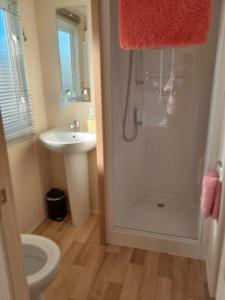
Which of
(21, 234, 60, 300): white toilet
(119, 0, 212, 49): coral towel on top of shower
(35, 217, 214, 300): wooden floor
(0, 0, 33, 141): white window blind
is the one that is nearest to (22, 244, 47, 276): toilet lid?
(21, 234, 60, 300): white toilet

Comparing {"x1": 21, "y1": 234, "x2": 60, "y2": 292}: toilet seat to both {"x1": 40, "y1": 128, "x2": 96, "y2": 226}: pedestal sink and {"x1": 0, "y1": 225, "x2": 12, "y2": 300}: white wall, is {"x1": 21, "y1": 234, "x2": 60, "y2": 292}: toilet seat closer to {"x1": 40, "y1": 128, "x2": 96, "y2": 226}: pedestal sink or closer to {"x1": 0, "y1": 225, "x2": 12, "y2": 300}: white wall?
{"x1": 0, "y1": 225, "x2": 12, "y2": 300}: white wall

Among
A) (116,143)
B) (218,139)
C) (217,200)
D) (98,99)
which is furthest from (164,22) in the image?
(217,200)

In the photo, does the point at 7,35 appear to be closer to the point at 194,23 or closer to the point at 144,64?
the point at 144,64

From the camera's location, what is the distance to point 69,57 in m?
2.16

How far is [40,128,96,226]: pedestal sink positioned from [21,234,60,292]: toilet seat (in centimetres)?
76

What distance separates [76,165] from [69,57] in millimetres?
1023

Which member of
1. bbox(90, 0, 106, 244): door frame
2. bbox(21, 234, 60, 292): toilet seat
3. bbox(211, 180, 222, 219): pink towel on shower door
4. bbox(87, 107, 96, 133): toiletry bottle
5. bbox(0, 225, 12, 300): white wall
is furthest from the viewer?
bbox(87, 107, 96, 133): toiletry bottle

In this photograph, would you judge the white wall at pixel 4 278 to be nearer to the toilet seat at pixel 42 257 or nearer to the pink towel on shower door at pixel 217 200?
the toilet seat at pixel 42 257

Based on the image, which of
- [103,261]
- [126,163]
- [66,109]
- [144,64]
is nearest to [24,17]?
[66,109]

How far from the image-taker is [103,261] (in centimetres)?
183

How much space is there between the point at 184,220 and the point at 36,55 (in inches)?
81.6

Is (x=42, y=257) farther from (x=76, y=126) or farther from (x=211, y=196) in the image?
(x=76, y=126)

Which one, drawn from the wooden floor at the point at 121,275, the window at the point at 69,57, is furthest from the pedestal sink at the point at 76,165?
the window at the point at 69,57

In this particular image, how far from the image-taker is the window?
207 cm
